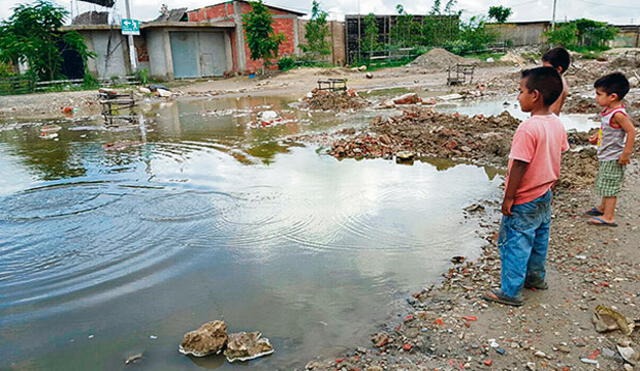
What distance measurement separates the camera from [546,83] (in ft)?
9.87

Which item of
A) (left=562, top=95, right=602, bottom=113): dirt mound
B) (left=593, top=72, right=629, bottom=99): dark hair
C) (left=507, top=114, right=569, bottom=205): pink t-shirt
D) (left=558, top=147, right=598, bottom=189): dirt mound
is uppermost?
(left=593, top=72, right=629, bottom=99): dark hair

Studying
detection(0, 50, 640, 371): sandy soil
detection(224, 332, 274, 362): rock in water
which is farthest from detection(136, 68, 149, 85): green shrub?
detection(224, 332, 274, 362): rock in water

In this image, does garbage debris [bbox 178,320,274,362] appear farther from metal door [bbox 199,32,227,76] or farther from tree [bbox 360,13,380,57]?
tree [bbox 360,13,380,57]

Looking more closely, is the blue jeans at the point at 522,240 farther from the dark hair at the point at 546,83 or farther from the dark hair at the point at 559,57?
the dark hair at the point at 559,57

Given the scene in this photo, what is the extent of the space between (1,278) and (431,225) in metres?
4.47

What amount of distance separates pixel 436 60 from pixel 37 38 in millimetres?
26006

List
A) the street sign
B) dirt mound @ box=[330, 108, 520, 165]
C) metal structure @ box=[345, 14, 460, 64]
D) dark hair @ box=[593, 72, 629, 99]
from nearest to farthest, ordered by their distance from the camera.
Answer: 1. dark hair @ box=[593, 72, 629, 99]
2. dirt mound @ box=[330, 108, 520, 165]
3. the street sign
4. metal structure @ box=[345, 14, 460, 64]

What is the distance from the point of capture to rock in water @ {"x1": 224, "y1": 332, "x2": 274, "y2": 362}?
9.86 feet

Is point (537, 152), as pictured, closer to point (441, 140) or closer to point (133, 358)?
point (133, 358)

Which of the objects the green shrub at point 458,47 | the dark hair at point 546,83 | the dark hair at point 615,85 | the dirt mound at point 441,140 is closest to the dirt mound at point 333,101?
the dirt mound at point 441,140

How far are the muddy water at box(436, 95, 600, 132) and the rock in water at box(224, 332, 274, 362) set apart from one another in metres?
9.61

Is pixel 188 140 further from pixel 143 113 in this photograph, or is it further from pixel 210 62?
pixel 210 62

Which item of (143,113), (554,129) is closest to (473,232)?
(554,129)

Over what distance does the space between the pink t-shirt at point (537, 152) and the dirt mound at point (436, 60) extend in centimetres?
3188
